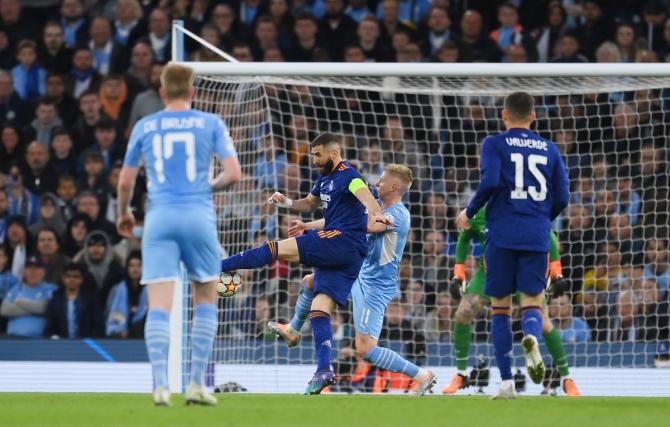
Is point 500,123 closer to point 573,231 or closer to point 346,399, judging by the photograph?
point 573,231

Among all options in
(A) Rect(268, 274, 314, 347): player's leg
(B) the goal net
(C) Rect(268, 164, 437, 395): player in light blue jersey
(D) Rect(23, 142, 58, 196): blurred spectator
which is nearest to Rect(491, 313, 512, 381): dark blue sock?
(C) Rect(268, 164, 437, 395): player in light blue jersey

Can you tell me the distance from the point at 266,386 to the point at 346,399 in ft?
11.2

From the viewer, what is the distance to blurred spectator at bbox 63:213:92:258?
14.9m

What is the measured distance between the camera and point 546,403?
29.0ft

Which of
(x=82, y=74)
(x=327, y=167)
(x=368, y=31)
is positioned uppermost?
(x=368, y=31)

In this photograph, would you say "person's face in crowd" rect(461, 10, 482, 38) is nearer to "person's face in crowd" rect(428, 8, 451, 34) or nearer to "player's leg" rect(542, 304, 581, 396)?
"person's face in crowd" rect(428, 8, 451, 34)

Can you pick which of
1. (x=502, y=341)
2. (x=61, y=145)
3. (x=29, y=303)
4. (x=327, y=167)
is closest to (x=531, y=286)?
(x=502, y=341)

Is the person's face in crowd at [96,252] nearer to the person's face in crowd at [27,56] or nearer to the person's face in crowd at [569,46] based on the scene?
the person's face in crowd at [27,56]

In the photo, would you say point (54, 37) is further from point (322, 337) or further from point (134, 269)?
point (322, 337)

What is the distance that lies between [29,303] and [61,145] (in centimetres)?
239

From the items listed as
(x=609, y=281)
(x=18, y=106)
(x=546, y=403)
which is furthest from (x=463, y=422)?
(x=18, y=106)

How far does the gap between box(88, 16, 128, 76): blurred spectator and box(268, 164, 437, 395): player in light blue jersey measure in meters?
6.80

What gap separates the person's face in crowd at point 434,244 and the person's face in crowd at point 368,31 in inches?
118

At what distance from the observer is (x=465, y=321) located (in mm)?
11633
